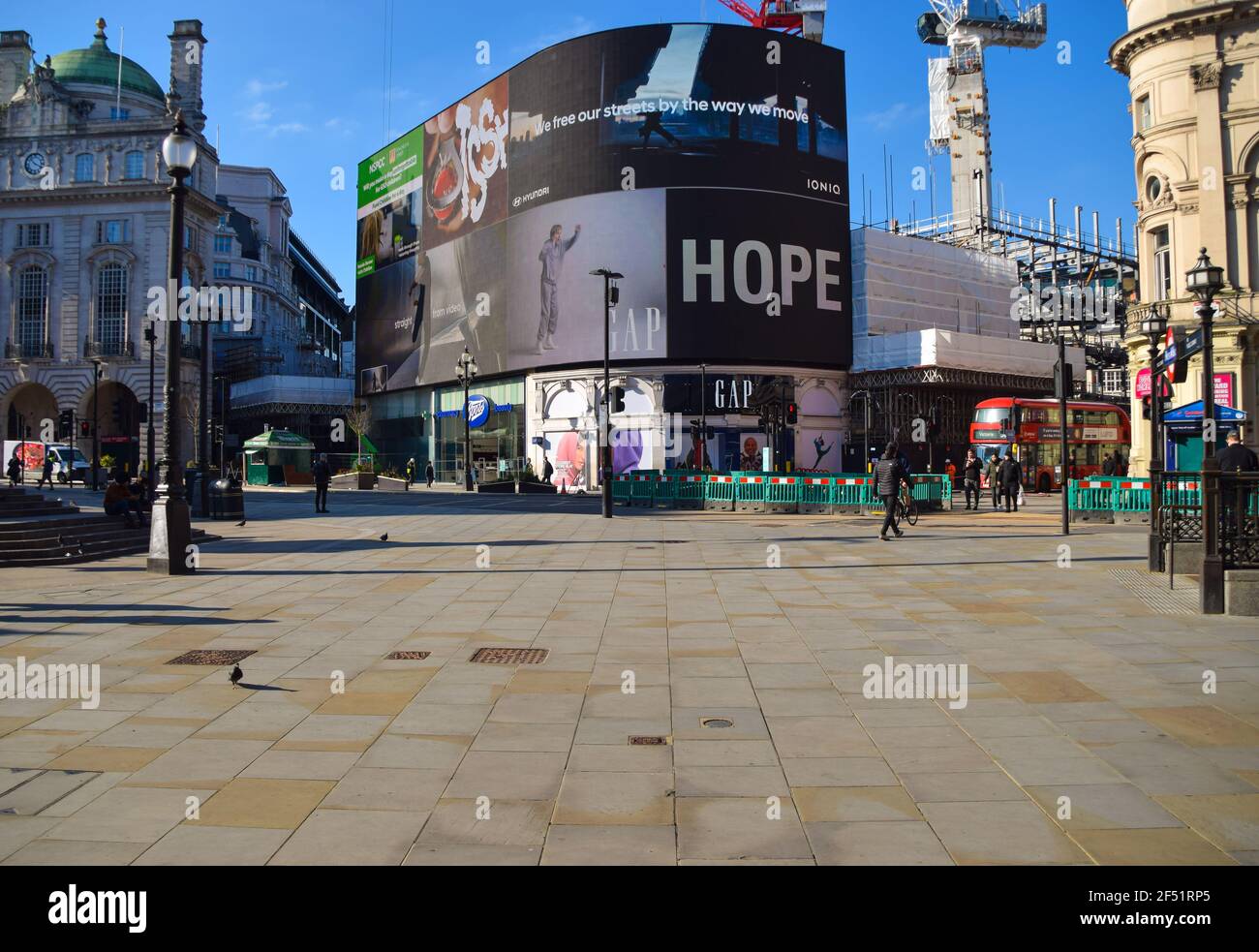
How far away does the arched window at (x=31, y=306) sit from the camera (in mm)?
63500

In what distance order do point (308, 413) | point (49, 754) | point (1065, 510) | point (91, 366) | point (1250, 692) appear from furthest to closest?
1. point (308, 413)
2. point (91, 366)
3. point (1065, 510)
4. point (1250, 692)
5. point (49, 754)

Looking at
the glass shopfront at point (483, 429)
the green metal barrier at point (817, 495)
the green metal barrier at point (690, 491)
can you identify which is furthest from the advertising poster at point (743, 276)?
the green metal barrier at point (817, 495)

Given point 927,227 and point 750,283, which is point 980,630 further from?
point 927,227

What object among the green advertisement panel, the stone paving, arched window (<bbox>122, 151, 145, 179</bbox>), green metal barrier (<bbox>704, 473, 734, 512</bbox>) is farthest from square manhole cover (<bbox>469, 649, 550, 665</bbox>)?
arched window (<bbox>122, 151, 145, 179</bbox>)

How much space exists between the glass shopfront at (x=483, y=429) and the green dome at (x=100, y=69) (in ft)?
118

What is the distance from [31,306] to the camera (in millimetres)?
63719

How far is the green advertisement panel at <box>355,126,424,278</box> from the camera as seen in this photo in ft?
204

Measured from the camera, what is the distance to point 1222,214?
104ft

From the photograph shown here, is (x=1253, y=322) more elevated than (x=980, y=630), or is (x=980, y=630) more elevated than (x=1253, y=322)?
(x=1253, y=322)

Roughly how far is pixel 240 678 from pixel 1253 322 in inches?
1380

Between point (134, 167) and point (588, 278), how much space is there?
3833 centimetres

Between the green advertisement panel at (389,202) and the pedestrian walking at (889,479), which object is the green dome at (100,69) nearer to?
the green advertisement panel at (389,202)
